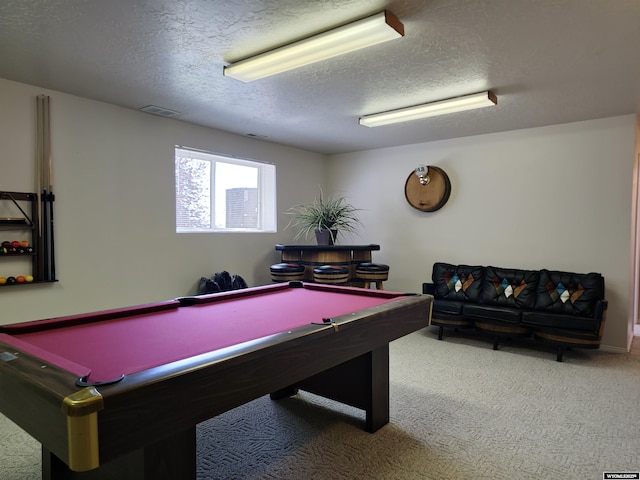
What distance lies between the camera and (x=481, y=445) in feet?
7.95

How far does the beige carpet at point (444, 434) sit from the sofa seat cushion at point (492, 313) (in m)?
0.65

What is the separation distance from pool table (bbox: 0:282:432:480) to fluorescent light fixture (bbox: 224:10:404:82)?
1605 mm

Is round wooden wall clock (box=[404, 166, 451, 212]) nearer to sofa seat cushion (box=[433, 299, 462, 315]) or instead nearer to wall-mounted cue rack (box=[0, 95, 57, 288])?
sofa seat cushion (box=[433, 299, 462, 315])

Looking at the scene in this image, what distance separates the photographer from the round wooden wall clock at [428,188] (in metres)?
5.45

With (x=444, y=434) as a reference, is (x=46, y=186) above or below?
above

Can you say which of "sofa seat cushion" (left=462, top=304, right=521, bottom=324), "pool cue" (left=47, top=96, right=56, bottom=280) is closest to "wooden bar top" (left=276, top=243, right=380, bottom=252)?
"sofa seat cushion" (left=462, top=304, right=521, bottom=324)

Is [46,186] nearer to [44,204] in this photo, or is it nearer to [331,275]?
[44,204]

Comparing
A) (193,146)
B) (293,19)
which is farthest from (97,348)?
(193,146)

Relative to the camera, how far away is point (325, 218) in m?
5.38

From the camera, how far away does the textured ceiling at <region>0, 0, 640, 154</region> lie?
7.39ft

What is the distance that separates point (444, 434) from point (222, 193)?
3.84m

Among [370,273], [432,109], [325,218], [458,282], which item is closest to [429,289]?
[458,282]

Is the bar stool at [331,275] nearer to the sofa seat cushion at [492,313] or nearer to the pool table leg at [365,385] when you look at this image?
the sofa seat cushion at [492,313]

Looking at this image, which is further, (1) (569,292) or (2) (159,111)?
(1) (569,292)
